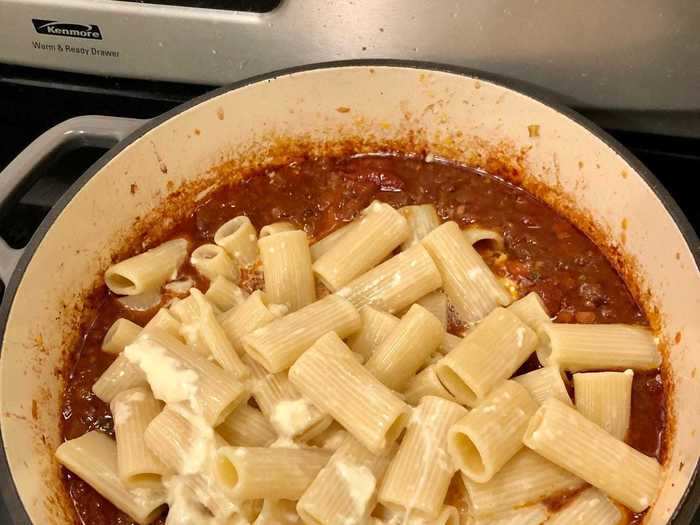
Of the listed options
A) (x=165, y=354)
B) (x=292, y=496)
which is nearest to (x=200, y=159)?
(x=165, y=354)

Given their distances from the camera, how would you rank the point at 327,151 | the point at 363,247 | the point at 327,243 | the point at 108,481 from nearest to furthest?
the point at 108,481, the point at 363,247, the point at 327,243, the point at 327,151

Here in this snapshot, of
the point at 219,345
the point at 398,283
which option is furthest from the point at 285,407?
the point at 398,283

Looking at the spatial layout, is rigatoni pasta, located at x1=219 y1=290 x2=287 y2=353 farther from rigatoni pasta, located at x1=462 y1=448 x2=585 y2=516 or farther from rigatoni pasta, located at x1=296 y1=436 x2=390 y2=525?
rigatoni pasta, located at x1=462 y1=448 x2=585 y2=516

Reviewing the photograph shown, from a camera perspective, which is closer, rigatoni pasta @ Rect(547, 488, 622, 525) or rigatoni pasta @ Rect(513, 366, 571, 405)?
rigatoni pasta @ Rect(547, 488, 622, 525)

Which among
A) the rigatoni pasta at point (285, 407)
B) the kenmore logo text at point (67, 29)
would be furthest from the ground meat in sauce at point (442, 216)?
the kenmore logo text at point (67, 29)

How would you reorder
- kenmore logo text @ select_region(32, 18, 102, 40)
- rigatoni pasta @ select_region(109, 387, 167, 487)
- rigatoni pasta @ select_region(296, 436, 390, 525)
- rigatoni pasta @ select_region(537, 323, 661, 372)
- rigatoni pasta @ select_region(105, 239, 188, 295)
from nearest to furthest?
rigatoni pasta @ select_region(296, 436, 390, 525) < rigatoni pasta @ select_region(109, 387, 167, 487) < rigatoni pasta @ select_region(537, 323, 661, 372) < rigatoni pasta @ select_region(105, 239, 188, 295) < kenmore logo text @ select_region(32, 18, 102, 40)

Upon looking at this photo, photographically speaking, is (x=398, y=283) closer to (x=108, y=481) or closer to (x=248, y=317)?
(x=248, y=317)

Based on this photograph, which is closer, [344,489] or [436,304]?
[344,489]

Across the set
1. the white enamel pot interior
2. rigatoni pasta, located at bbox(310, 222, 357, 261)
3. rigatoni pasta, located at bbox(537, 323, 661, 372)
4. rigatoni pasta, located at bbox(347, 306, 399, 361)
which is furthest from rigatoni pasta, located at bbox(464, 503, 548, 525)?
rigatoni pasta, located at bbox(310, 222, 357, 261)
